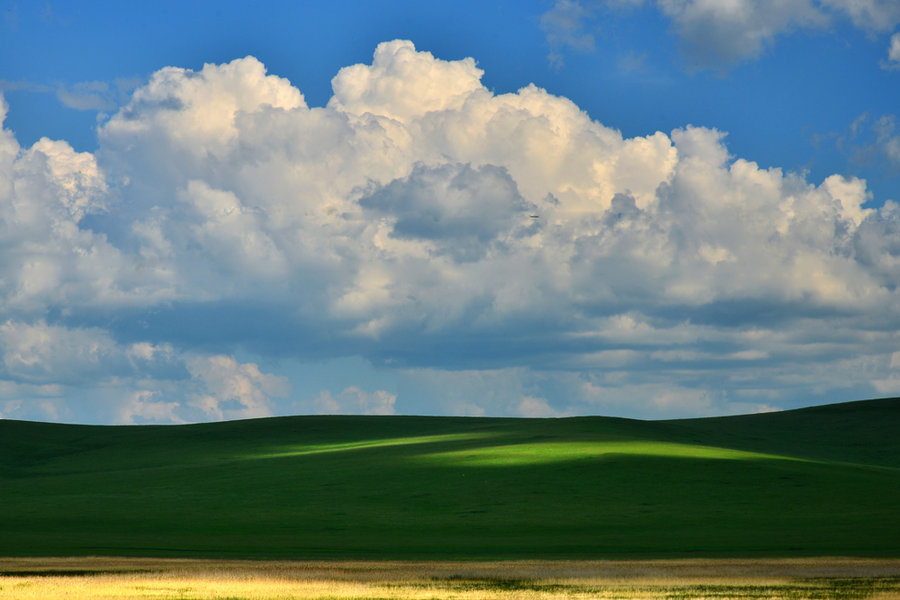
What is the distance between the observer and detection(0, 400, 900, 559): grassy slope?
53219 mm

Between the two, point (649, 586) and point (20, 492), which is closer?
point (649, 586)

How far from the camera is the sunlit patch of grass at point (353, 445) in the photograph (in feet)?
343

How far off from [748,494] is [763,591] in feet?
130

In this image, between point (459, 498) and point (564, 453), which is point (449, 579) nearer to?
point (459, 498)

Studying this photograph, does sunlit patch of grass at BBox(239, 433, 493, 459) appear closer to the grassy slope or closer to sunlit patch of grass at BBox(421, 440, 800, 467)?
the grassy slope

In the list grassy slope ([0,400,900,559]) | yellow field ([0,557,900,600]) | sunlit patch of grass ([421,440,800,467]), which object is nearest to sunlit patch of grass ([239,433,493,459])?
grassy slope ([0,400,900,559])

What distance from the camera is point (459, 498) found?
70.8 meters

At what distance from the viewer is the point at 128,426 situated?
Answer: 143 m

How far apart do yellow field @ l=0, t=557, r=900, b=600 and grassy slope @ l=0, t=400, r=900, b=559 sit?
5.56 meters

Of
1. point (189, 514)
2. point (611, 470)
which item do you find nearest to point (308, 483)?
point (189, 514)

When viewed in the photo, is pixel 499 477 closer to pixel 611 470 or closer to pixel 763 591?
pixel 611 470

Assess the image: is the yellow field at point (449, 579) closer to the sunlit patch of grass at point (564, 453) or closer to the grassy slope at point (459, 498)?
the grassy slope at point (459, 498)

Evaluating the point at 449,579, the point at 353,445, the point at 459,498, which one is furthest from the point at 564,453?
the point at 449,579

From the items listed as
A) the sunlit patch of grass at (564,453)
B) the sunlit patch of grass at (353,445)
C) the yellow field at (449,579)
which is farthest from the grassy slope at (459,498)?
the yellow field at (449,579)
